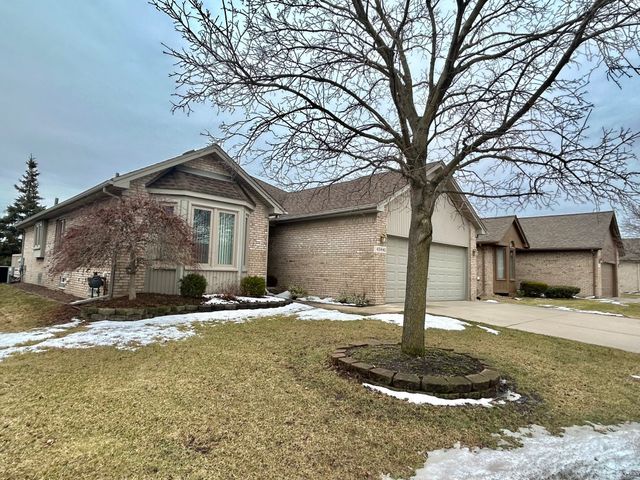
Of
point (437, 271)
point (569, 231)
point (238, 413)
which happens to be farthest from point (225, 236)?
point (569, 231)

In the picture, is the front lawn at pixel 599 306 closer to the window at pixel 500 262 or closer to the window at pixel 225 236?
the window at pixel 500 262

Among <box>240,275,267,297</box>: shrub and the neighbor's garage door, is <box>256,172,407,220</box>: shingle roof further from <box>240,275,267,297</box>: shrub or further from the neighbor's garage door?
the neighbor's garage door

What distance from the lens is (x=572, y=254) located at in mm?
22562

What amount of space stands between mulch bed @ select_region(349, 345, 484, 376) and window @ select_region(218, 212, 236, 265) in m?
6.86

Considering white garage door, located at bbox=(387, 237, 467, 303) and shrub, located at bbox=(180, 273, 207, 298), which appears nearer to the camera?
shrub, located at bbox=(180, 273, 207, 298)

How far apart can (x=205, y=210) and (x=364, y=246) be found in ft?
17.4

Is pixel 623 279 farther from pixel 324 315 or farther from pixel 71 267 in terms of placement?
pixel 71 267

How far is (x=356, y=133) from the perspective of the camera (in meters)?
5.11

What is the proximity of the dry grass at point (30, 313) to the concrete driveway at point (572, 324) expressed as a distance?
33.1ft

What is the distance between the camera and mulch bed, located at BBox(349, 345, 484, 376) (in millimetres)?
4520

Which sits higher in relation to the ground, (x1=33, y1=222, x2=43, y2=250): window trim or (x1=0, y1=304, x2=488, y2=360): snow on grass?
(x1=33, y1=222, x2=43, y2=250): window trim

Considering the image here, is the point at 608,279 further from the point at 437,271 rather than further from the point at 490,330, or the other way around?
the point at 490,330

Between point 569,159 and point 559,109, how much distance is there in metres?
0.78

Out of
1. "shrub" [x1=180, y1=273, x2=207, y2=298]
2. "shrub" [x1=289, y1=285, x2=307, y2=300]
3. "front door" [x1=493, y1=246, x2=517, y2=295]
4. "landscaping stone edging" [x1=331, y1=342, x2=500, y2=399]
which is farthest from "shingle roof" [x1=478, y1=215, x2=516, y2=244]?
"landscaping stone edging" [x1=331, y1=342, x2=500, y2=399]
